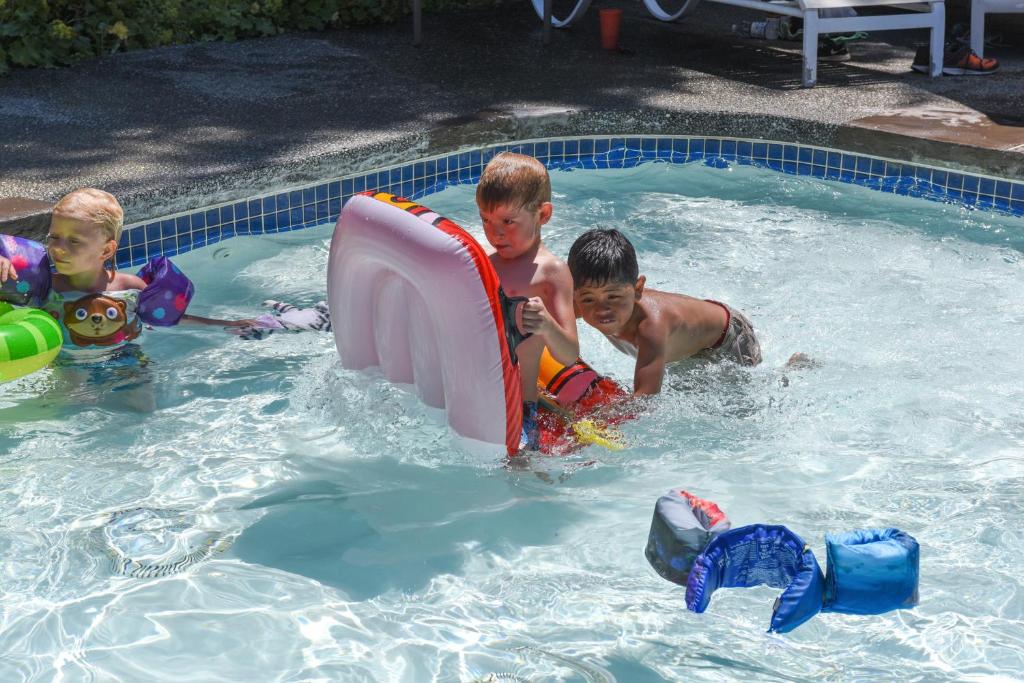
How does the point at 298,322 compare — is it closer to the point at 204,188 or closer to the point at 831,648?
the point at 204,188

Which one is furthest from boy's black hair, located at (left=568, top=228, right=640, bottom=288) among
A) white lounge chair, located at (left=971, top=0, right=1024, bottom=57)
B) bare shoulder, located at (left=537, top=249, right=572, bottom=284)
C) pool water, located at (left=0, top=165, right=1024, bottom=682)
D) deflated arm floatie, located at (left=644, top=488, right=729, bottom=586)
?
white lounge chair, located at (left=971, top=0, right=1024, bottom=57)

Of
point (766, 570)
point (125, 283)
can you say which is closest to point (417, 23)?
point (125, 283)

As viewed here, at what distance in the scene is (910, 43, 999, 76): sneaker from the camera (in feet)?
26.8

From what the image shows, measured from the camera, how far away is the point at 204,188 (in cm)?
594

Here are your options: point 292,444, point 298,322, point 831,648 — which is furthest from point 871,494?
point 298,322

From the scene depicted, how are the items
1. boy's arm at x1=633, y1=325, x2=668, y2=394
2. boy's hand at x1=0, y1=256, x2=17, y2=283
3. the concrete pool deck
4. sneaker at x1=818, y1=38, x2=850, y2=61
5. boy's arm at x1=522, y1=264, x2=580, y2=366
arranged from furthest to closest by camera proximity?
sneaker at x1=818, y1=38, x2=850, y2=61 < the concrete pool deck < boy's hand at x1=0, y1=256, x2=17, y2=283 < boy's arm at x1=633, y1=325, x2=668, y2=394 < boy's arm at x1=522, y1=264, x2=580, y2=366

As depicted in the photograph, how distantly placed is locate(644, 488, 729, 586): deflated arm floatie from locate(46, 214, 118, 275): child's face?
230cm

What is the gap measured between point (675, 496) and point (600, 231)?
1.09 meters

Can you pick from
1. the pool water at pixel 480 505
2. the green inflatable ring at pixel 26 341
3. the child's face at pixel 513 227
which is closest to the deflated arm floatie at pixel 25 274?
the green inflatable ring at pixel 26 341

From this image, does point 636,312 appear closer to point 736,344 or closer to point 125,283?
point 736,344

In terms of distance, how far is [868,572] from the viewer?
283 cm

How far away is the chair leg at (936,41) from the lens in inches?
317

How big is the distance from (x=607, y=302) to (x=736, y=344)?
790mm

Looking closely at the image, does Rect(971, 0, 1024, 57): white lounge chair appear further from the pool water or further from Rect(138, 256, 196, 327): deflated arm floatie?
Rect(138, 256, 196, 327): deflated arm floatie
